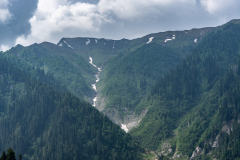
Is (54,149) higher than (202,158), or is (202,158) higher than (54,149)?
(54,149)

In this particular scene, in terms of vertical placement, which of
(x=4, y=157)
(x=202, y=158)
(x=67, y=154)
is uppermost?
(x=4, y=157)

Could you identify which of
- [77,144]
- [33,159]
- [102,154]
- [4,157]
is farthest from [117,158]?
[4,157]

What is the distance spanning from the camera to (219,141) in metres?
199

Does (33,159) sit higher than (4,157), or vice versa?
(4,157)

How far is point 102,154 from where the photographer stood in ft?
643

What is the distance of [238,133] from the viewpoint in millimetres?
196625

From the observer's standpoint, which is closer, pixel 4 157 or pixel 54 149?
pixel 4 157

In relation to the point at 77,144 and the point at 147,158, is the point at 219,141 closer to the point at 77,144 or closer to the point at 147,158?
the point at 147,158

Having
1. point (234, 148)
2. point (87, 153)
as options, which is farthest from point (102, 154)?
point (234, 148)

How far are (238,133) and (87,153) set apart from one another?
8169 centimetres

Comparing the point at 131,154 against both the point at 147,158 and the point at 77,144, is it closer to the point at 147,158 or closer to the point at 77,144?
the point at 147,158

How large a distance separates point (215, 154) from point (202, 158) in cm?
758

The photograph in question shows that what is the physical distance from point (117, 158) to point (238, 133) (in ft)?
217

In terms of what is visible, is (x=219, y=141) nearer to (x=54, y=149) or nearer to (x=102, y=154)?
(x=102, y=154)
